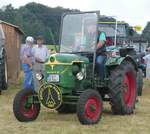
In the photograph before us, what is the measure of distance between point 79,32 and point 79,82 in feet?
3.49

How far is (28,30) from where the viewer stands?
1572 inches

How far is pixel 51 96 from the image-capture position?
9562 millimetres

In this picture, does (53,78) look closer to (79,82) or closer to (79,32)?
(79,82)

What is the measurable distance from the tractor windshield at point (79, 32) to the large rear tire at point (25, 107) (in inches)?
49.0

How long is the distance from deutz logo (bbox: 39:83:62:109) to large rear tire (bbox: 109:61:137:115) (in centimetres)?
131

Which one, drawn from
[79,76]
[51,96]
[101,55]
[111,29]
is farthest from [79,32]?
[111,29]

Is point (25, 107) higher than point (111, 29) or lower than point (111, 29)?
lower

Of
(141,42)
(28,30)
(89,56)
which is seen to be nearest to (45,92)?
(89,56)

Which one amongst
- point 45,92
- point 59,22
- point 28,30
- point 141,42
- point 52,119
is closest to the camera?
point 45,92

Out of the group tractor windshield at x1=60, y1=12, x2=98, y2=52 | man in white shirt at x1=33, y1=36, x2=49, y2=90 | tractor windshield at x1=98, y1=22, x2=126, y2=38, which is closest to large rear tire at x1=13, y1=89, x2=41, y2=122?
tractor windshield at x1=60, y1=12, x2=98, y2=52

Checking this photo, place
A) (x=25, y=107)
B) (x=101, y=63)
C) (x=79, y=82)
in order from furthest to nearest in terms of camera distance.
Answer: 1. (x=101, y=63)
2. (x=79, y=82)
3. (x=25, y=107)

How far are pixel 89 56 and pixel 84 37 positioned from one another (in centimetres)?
37

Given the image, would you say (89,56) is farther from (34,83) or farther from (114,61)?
(34,83)

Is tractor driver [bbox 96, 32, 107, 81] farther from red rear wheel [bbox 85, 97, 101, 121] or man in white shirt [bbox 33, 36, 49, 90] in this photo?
man in white shirt [bbox 33, 36, 49, 90]
